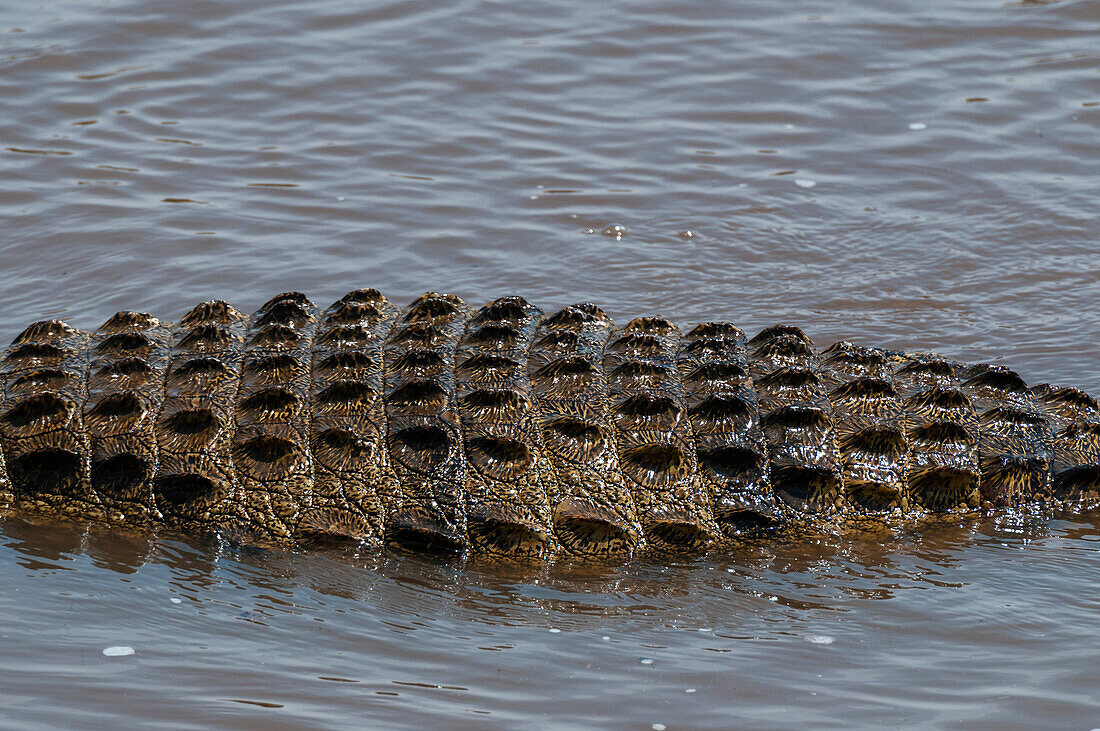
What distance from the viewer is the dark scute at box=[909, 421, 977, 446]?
4516 millimetres

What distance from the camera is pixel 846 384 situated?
461 centimetres

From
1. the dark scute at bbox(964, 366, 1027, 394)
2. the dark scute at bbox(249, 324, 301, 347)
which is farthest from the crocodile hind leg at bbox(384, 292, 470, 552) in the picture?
the dark scute at bbox(964, 366, 1027, 394)

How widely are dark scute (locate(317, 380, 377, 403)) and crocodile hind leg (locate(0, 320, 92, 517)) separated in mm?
926

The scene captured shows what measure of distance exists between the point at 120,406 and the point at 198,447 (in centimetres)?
33

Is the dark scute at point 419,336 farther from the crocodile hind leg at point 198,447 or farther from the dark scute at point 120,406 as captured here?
the dark scute at point 120,406

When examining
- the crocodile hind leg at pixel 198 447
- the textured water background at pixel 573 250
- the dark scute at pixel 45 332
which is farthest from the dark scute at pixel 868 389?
the dark scute at pixel 45 332

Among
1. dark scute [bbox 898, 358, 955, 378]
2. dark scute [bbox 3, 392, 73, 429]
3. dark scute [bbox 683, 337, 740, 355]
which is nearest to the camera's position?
dark scute [bbox 3, 392, 73, 429]

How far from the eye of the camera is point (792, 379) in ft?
15.0

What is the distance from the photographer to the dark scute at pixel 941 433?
4516 mm

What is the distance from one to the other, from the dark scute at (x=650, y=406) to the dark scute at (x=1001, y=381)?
1433mm

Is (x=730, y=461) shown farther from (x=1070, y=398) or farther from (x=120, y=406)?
(x=120, y=406)

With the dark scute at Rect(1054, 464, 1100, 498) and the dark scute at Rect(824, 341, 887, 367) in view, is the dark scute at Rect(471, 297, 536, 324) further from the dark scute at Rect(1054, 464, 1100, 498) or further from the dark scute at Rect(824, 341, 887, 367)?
the dark scute at Rect(1054, 464, 1100, 498)

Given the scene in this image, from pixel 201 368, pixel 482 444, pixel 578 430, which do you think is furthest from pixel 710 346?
pixel 201 368

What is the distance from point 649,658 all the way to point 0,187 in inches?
259
